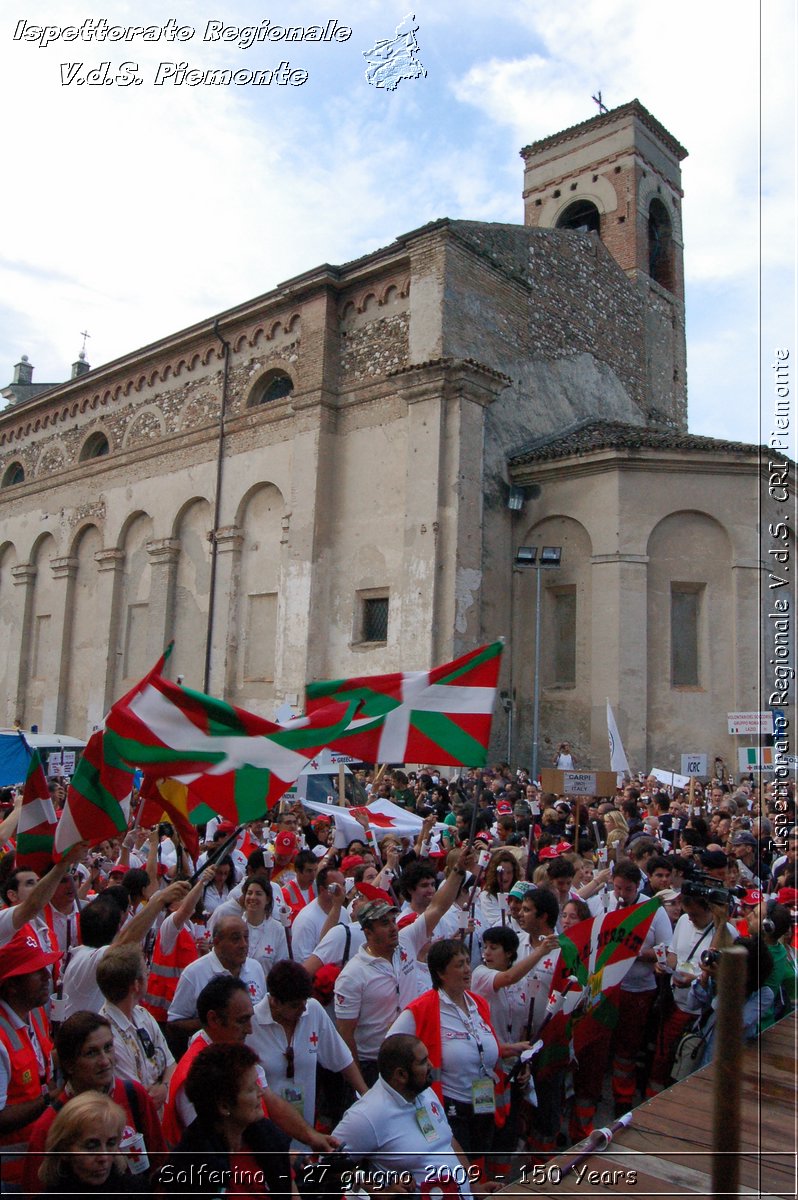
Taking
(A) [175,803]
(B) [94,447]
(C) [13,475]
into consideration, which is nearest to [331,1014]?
(A) [175,803]

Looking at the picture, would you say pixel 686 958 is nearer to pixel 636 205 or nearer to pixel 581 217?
pixel 636 205

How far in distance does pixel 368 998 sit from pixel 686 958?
232 centimetres

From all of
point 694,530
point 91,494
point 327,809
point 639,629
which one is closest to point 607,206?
Result: point 694,530

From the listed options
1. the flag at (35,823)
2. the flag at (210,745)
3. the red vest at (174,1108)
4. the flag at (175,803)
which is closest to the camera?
the red vest at (174,1108)

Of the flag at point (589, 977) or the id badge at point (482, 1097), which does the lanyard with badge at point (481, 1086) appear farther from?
the flag at point (589, 977)

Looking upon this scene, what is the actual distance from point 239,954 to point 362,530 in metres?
15.9

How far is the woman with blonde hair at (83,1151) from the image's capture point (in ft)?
9.21

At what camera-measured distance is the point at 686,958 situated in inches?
234

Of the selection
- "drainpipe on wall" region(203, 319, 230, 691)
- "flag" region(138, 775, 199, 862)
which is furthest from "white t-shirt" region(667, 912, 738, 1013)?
"drainpipe on wall" region(203, 319, 230, 691)

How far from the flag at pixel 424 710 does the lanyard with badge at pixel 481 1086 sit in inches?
55.8

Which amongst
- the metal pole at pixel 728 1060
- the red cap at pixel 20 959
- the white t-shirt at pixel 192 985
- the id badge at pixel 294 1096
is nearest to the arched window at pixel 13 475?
the white t-shirt at pixel 192 985

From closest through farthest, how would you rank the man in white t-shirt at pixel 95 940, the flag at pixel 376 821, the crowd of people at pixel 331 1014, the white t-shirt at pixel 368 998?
the crowd of people at pixel 331 1014
the man in white t-shirt at pixel 95 940
the white t-shirt at pixel 368 998
the flag at pixel 376 821

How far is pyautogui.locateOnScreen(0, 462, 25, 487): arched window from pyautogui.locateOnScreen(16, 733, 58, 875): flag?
1203 inches

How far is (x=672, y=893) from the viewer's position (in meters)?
6.61
